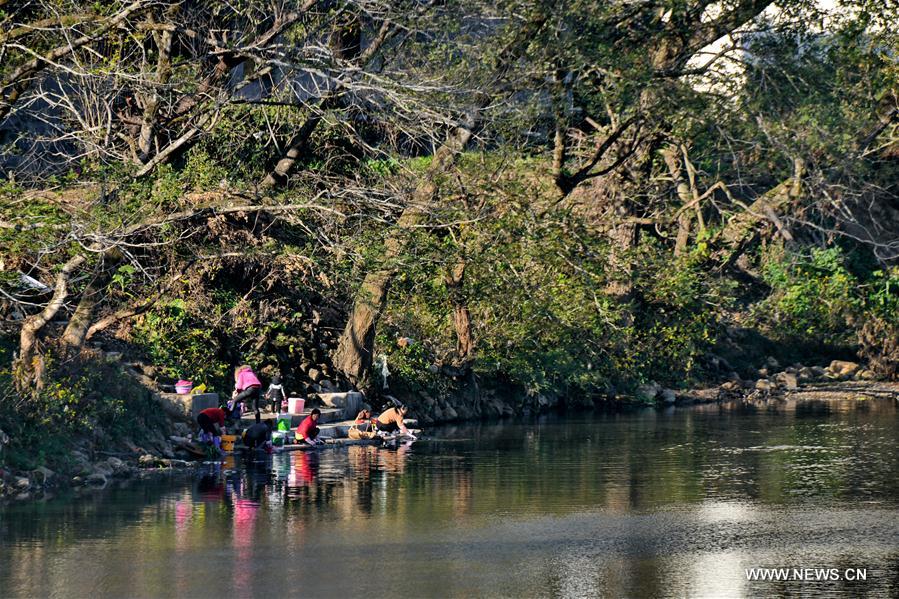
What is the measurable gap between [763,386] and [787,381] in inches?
42.6

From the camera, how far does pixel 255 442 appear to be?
2558cm

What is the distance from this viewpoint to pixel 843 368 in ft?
147

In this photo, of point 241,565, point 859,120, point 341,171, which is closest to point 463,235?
point 341,171

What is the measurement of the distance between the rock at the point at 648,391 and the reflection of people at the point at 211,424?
17111mm

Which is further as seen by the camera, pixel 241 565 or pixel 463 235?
pixel 463 235

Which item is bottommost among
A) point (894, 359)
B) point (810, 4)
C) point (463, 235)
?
point (894, 359)

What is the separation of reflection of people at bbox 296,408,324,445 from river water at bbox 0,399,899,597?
774 millimetres

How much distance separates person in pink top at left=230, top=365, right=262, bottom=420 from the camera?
88.5 feet

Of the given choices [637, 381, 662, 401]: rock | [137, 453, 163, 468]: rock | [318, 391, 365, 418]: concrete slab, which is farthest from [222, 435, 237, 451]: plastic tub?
[637, 381, 662, 401]: rock

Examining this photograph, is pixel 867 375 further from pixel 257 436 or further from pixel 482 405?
pixel 257 436

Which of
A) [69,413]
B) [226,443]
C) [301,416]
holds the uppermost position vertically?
[69,413]

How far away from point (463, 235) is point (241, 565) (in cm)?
1831

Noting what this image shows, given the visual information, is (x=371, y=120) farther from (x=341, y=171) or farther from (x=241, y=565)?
(x=241, y=565)

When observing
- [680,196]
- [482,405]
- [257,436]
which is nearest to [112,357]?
[257,436]
